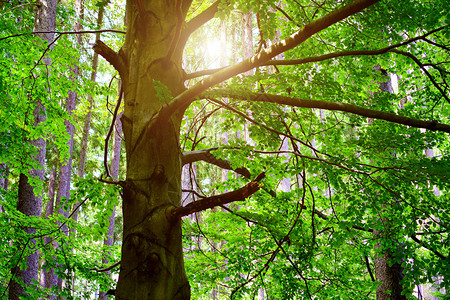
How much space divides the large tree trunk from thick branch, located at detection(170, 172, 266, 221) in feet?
0.85

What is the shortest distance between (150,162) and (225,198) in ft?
2.48

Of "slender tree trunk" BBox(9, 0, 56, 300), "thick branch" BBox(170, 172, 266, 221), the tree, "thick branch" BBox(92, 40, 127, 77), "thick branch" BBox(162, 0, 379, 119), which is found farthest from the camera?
"slender tree trunk" BBox(9, 0, 56, 300)

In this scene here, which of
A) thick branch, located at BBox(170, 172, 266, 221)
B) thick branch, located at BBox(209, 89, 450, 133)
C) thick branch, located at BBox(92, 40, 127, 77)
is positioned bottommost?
thick branch, located at BBox(170, 172, 266, 221)

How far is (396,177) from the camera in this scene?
3473 mm

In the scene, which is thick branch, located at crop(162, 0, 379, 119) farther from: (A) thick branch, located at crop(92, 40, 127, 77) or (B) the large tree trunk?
(A) thick branch, located at crop(92, 40, 127, 77)

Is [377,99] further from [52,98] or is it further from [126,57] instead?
[52,98]

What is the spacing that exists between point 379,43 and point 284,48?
3.00m

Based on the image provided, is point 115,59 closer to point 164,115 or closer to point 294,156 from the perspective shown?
point 164,115

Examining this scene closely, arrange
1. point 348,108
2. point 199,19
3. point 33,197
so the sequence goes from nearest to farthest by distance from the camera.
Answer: point 348,108 → point 199,19 → point 33,197

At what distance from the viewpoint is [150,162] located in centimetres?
245

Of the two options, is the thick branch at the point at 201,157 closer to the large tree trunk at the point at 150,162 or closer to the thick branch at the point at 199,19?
the large tree trunk at the point at 150,162

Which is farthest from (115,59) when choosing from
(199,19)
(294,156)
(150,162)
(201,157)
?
(294,156)

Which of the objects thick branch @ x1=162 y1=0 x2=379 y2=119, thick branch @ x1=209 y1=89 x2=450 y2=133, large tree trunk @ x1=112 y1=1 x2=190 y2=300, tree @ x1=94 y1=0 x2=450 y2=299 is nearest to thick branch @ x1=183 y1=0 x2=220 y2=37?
tree @ x1=94 y1=0 x2=450 y2=299

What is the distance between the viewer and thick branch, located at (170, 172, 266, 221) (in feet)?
6.35
